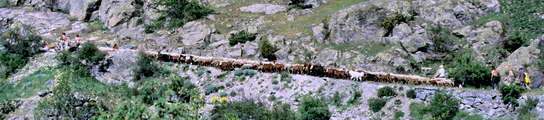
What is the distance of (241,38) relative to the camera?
179 ft

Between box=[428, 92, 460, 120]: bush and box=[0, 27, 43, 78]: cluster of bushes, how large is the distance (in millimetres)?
33896

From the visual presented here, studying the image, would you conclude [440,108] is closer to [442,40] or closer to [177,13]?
[442,40]

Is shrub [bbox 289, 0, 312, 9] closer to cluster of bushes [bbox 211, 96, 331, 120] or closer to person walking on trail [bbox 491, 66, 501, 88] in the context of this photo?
cluster of bushes [bbox 211, 96, 331, 120]

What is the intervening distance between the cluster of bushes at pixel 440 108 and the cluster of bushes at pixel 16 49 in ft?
108

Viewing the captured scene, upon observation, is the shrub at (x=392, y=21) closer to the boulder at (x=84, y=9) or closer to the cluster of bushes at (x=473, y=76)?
the cluster of bushes at (x=473, y=76)

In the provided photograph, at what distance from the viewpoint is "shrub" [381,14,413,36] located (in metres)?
51.8

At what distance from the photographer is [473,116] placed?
34.8 m

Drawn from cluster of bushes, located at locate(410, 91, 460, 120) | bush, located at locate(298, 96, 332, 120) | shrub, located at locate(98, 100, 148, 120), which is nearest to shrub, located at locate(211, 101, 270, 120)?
bush, located at locate(298, 96, 332, 120)

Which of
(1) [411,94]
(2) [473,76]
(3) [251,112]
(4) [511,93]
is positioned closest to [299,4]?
(2) [473,76]

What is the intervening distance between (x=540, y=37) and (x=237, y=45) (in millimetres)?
21479

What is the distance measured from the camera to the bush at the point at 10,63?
54819 millimetres

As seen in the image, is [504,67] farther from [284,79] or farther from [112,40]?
[112,40]

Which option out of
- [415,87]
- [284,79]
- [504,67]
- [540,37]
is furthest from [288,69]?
[540,37]

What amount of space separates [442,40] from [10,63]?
3267cm
